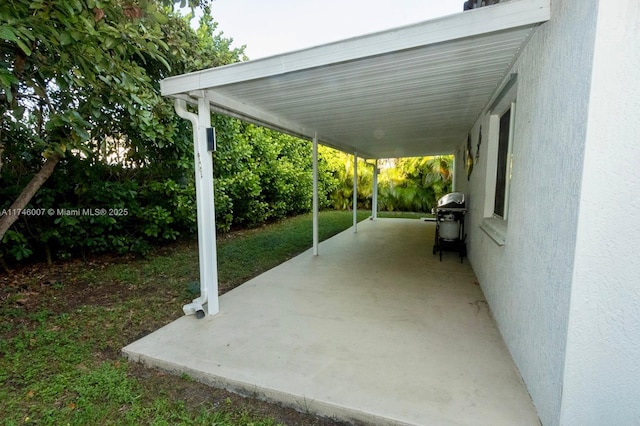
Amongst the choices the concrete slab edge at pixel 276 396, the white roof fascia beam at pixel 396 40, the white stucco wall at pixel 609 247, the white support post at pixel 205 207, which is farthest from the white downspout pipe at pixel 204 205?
the white stucco wall at pixel 609 247

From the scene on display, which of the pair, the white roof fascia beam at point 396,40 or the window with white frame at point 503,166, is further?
the window with white frame at point 503,166

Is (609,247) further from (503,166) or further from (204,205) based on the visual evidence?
(204,205)

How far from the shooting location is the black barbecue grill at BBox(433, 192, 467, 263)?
5.77m

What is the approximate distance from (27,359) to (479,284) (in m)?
5.17

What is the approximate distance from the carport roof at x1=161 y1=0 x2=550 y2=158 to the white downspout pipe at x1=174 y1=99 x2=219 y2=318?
0.22m

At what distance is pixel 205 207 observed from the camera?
3.29 metres

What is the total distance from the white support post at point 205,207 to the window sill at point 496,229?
303 cm

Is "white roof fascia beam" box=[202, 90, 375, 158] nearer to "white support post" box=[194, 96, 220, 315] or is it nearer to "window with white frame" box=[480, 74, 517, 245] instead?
"white support post" box=[194, 96, 220, 315]

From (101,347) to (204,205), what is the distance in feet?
5.44

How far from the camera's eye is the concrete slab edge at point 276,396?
77.1 inches

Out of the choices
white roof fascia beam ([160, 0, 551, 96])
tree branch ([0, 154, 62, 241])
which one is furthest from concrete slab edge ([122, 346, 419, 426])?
white roof fascia beam ([160, 0, 551, 96])

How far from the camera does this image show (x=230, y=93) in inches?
132

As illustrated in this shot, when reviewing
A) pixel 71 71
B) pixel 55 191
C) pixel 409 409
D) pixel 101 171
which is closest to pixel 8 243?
pixel 55 191

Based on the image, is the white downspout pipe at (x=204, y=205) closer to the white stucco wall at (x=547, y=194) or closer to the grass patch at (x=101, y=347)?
the grass patch at (x=101, y=347)
